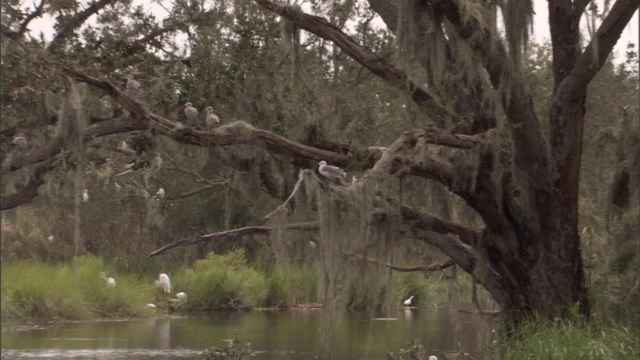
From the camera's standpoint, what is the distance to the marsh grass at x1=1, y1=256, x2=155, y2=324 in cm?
1869

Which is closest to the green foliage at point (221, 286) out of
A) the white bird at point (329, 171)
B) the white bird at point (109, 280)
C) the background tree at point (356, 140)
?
the white bird at point (109, 280)

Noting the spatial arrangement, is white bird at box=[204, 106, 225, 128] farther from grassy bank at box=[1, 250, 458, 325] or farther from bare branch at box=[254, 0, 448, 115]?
grassy bank at box=[1, 250, 458, 325]

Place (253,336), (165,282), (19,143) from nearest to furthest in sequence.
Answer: (19,143) < (253,336) < (165,282)

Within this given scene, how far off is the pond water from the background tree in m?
1.11

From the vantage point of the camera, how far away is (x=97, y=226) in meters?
24.6

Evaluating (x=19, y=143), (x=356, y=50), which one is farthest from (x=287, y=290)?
(x=356, y=50)

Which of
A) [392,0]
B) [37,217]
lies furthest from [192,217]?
[392,0]

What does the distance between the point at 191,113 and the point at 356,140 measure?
1555mm

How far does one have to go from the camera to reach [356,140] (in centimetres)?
1082

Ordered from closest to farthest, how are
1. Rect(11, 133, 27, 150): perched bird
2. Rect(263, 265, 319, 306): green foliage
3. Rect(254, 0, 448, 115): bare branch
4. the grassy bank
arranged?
Rect(254, 0, 448, 115): bare branch
Rect(11, 133, 27, 150): perched bird
the grassy bank
Rect(263, 265, 319, 306): green foliage

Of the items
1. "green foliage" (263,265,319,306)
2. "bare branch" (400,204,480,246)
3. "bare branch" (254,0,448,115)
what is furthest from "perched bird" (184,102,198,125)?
"green foliage" (263,265,319,306)

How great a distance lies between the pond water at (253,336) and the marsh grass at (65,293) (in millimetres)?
579

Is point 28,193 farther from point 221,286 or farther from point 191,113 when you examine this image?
point 221,286

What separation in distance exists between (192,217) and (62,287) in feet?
19.8
